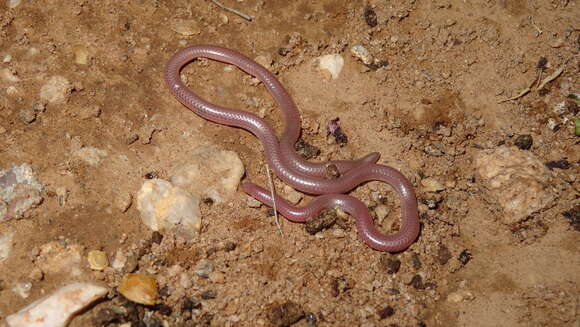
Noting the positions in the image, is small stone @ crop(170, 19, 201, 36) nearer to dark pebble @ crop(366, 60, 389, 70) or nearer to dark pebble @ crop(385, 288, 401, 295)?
dark pebble @ crop(366, 60, 389, 70)

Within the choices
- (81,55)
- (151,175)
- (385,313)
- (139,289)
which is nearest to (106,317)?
(139,289)

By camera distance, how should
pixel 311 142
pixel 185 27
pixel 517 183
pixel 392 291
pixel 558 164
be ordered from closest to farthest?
pixel 392 291 < pixel 517 183 < pixel 558 164 < pixel 311 142 < pixel 185 27

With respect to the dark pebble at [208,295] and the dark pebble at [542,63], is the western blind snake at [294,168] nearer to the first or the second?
the dark pebble at [208,295]

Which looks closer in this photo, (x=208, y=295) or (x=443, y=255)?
(x=208, y=295)

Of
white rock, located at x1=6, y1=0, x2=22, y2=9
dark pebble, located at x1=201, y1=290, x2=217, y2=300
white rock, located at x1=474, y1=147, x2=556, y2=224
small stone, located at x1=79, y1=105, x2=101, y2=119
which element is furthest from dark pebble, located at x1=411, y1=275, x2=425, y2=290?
white rock, located at x1=6, y1=0, x2=22, y2=9

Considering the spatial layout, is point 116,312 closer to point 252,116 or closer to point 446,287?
point 252,116

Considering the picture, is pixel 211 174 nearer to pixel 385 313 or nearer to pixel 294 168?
pixel 294 168

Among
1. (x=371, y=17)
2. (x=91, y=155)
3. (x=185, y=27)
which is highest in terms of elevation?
(x=371, y=17)
